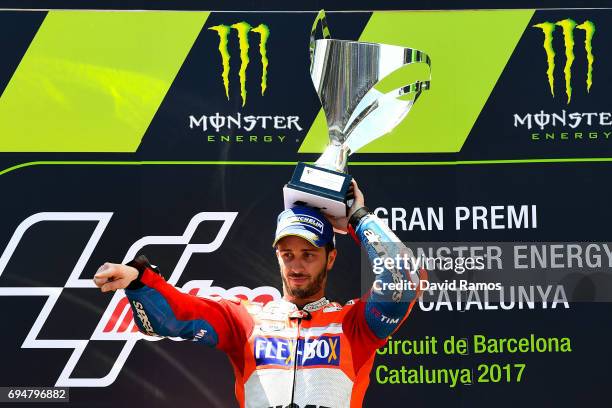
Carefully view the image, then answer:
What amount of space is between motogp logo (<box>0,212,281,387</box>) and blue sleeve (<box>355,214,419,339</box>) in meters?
1.03

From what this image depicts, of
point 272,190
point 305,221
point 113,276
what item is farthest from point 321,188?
point 272,190

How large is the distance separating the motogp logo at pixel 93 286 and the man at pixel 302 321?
29.9 inches

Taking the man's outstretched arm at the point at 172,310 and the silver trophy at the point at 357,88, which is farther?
the silver trophy at the point at 357,88

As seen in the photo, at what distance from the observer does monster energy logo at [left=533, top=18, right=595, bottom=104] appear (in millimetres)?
4027

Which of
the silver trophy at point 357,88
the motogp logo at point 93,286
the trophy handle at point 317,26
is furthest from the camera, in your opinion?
the motogp logo at point 93,286

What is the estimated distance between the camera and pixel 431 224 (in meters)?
4.04

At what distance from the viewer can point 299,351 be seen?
3133 millimetres

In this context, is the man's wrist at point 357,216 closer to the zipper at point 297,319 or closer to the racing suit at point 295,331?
the racing suit at point 295,331

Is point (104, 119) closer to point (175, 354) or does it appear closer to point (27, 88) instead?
point (27, 88)

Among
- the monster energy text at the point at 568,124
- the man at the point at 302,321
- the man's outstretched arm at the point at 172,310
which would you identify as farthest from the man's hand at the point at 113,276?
the monster energy text at the point at 568,124

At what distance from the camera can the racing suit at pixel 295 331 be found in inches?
118

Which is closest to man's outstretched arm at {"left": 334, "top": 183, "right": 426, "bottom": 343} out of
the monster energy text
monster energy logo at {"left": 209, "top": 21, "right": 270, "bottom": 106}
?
monster energy logo at {"left": 209, "top": 21, "right": 270, "bottom": 106}

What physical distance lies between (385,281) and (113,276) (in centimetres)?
87

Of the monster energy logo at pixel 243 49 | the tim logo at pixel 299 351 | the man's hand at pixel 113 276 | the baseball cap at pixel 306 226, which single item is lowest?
the tim logo at pixel 299 351
